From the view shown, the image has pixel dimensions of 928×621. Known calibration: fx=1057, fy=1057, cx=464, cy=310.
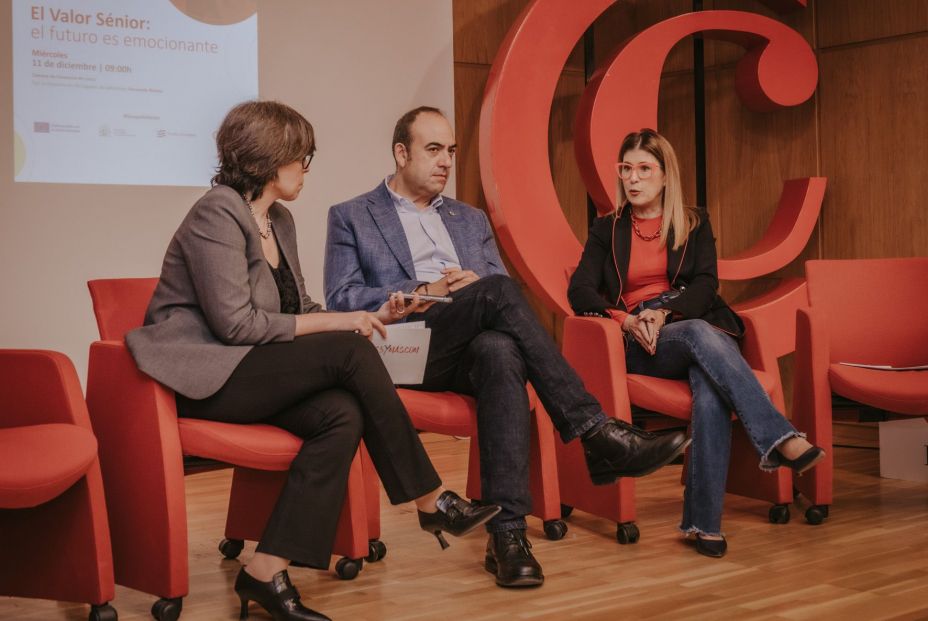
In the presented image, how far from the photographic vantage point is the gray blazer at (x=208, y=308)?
2.40 metres

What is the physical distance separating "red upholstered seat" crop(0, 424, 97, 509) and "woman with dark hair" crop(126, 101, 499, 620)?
221 mm

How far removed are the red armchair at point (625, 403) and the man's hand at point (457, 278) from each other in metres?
0.47

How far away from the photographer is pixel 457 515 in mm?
2500

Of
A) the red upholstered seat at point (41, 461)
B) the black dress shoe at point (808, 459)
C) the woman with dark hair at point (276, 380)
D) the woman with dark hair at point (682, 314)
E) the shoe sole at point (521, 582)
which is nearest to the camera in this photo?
the red upholstered seat at point (41, 461)

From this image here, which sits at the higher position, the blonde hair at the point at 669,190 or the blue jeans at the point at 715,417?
the blonde hair at the point at 669,190

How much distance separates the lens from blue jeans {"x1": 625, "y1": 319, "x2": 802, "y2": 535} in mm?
2980

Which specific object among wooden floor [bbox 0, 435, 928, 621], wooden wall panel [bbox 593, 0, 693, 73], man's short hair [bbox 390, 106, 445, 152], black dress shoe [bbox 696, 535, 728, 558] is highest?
wooden wall panel [bbox 593, 0, 693, 73]

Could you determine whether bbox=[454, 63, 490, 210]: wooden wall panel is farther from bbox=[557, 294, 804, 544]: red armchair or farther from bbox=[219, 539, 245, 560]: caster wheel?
bbox=[219, 539, 245, 560]: caster wheel

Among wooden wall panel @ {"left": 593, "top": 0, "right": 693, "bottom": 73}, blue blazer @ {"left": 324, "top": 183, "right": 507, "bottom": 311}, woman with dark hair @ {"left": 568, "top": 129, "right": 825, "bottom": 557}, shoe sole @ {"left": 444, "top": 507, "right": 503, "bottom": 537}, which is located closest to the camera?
shoe sole @ {"left": 444, "top": 507, "right": 503, "bottom": 537}

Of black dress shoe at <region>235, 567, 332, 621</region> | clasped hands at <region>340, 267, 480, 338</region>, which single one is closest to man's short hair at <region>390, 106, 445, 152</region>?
clasped hands at <region>340, 267, 480, 338</region>

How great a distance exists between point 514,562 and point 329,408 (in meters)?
0.62

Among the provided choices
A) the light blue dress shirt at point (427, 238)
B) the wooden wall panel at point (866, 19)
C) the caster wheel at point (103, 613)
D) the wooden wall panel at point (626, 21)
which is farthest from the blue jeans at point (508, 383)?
the wooden wall panel at point (626, 21)

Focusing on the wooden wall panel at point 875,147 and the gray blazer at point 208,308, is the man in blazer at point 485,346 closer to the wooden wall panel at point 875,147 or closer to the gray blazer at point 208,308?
the gray blazer at point 208,308

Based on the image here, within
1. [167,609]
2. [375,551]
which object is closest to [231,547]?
[375,551]
